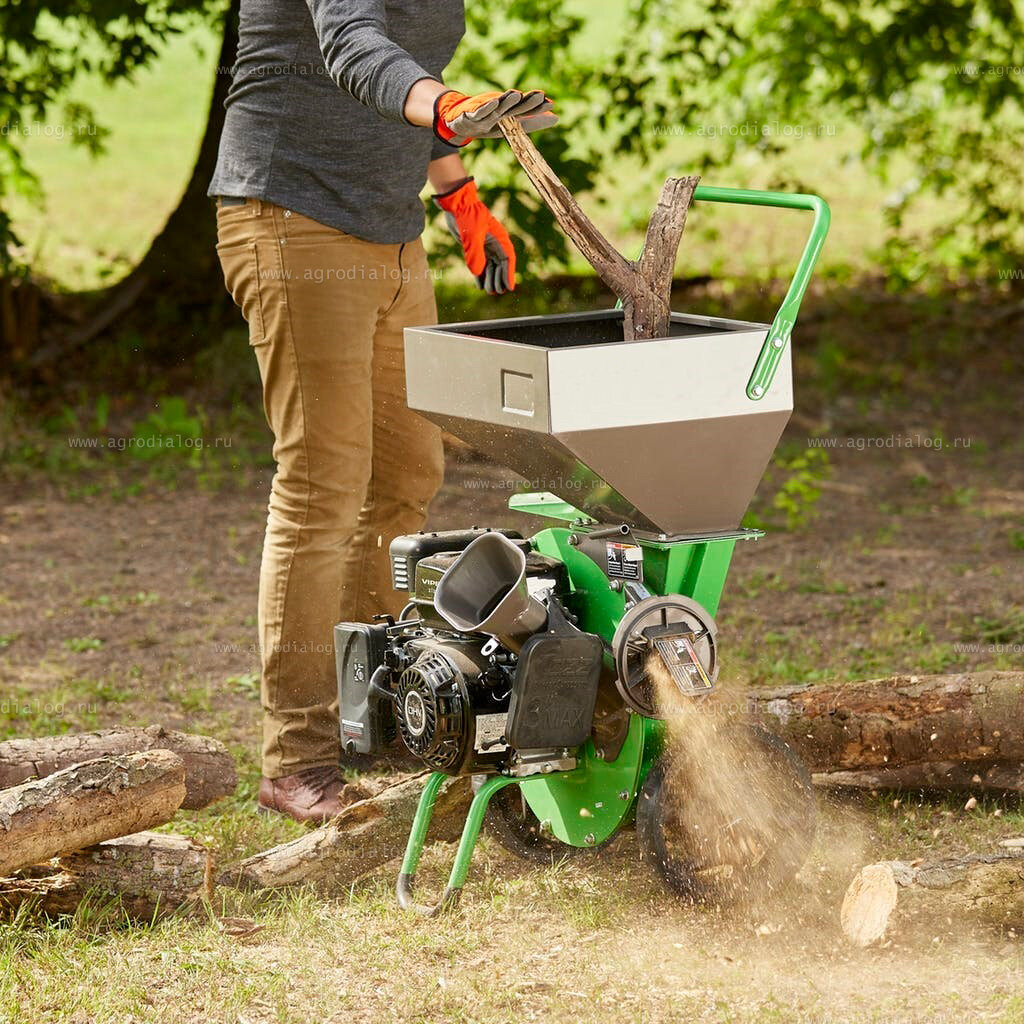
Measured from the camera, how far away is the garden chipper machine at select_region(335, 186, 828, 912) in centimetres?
282

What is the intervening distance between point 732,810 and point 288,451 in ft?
4.40

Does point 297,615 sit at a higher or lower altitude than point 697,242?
lower

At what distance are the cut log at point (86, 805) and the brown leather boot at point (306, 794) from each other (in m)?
0.52

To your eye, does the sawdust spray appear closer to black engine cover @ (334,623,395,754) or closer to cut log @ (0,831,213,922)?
black engine cover @ (334,623,395,754)

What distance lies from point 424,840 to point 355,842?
0.15 metres

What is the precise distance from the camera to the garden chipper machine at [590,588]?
2820 mm

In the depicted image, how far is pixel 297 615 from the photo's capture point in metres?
3.62

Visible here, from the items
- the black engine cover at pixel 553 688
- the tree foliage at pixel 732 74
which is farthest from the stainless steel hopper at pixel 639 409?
the tree foliage at pixel 732 74

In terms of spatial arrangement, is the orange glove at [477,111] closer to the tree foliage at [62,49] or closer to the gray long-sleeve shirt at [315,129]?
the gray long-sleeve shirt at [315,129]

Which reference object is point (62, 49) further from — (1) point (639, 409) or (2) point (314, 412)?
(1) point (639, 409)

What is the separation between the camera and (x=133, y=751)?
11.5 ft

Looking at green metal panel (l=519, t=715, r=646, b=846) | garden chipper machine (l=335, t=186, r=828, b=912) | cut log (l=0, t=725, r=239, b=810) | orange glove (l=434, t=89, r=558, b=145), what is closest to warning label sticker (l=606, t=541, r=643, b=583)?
garden chipper machine (l=335, t=186, r=828, b=912)

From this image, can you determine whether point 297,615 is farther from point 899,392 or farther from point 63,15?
point 899,392

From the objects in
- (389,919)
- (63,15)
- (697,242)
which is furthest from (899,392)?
(389,919)
